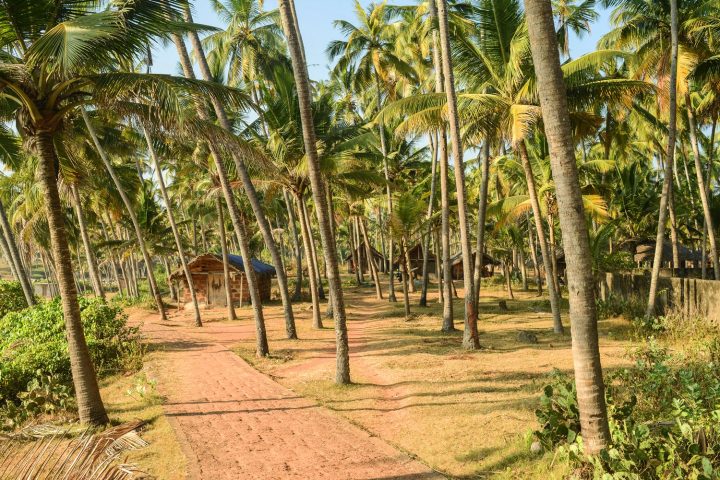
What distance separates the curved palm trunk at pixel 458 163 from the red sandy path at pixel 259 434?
4.54 metres

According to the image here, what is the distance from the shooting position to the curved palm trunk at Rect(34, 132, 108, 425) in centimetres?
719

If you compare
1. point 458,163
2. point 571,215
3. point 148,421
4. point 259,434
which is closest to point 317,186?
point 458,163

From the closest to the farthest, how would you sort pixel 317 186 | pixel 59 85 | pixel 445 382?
pixel 59 85 → pixel 445 382 → pixel 317 186

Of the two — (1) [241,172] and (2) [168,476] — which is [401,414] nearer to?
(2) [168,476]

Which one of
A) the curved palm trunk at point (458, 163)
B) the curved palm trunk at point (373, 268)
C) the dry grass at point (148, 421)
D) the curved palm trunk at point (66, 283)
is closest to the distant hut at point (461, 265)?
the curved palm trunk at point (373, 268)

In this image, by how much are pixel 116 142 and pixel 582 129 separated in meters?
16.3

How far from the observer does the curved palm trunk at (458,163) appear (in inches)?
448

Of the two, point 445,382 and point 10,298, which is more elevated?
point 10,298

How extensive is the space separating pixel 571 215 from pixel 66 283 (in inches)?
254

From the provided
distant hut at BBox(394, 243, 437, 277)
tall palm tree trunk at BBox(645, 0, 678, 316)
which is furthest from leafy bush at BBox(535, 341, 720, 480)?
distant hut at BBox(394, 243, 437, 277)

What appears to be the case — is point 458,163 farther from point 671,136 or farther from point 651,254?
point 651,254

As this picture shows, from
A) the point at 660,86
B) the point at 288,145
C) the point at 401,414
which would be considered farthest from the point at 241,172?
the point at 660,86

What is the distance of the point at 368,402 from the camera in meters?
8.48

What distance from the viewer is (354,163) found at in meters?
16.8
